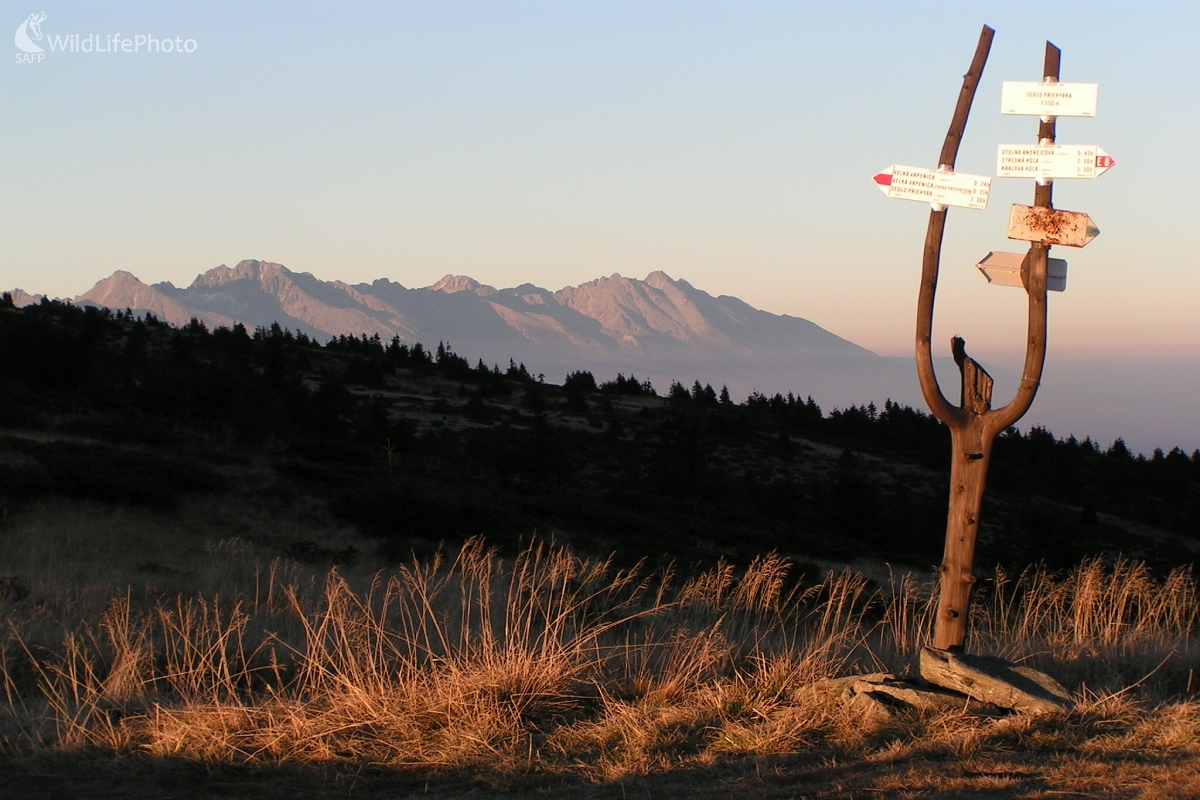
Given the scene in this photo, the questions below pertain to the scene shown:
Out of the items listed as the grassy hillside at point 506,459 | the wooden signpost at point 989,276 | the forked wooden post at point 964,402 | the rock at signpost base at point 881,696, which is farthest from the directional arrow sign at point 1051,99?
the grassy hillside at point 506,459

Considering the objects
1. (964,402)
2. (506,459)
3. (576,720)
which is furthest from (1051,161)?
(506,459)

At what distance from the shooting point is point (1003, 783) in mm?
4125

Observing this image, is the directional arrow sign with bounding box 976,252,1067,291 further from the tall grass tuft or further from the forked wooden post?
the tall grass tuft

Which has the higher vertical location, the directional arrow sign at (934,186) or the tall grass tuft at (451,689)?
the directional arrow sign at (934,186)

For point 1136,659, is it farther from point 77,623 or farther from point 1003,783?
point 77,623

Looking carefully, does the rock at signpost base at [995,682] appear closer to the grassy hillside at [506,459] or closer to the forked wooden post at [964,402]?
the forked wooden post at [964,402]

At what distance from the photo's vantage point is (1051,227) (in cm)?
518

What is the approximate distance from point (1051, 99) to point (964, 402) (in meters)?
1.65

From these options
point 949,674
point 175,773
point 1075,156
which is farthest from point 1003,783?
point 175,773

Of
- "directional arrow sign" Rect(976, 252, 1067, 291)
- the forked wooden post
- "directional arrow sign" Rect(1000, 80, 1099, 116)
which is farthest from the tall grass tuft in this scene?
"directional arrow sign" Rect(1000, 80, 1099, 116)

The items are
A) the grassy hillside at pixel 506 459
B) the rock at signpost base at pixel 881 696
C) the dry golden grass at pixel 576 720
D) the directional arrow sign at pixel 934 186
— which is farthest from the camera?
the grassy hillside at pixel 506 459

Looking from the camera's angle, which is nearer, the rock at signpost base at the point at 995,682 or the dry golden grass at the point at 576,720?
the dry golden grass at the point at 576,720

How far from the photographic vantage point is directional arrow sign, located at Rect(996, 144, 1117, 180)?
16.6 ft

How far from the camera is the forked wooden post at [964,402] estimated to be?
5410 mm
